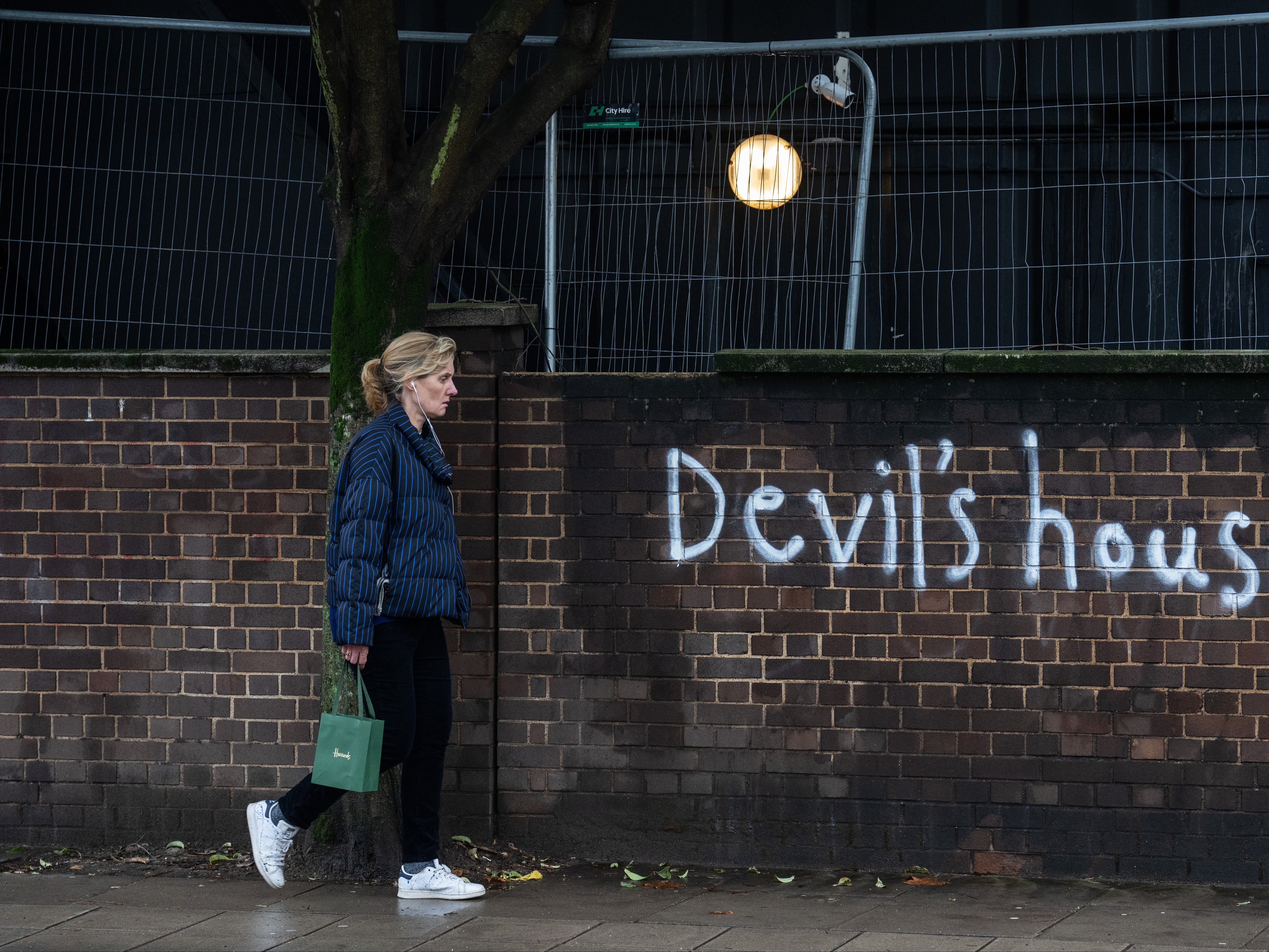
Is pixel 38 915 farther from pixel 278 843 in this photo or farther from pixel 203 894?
pixel 278 843

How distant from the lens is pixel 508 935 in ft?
15.2

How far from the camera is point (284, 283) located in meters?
8.17

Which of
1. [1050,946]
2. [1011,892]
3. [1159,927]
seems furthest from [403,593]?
[1159,927]

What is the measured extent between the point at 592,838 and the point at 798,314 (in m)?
2.80

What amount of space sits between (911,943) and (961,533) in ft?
5.09

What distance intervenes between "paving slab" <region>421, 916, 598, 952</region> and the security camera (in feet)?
12.1

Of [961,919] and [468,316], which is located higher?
[468,316]

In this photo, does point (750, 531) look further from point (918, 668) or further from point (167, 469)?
point (167, 469)

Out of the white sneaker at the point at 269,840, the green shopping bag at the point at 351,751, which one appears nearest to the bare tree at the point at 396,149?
the green shopping bag at the point at 351,751

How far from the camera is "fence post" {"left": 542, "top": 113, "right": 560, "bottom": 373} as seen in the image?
6.13 m

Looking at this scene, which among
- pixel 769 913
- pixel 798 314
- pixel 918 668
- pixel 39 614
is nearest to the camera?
pixel 769 913

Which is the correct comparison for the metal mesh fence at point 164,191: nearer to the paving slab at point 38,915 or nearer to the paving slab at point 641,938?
the paving slab at point 38,915

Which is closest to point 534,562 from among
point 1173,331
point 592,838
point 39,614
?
point 592,838

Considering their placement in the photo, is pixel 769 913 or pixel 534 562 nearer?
pixel 769 913
